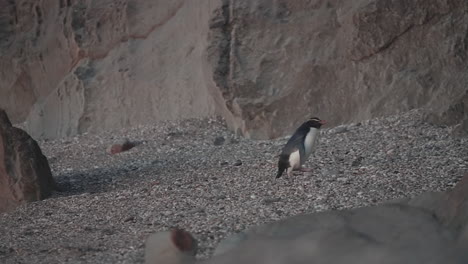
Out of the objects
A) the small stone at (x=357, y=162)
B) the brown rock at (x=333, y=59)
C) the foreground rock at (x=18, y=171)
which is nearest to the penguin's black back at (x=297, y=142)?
the small stone at (x=357, y=162)

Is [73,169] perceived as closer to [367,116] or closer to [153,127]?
[153,127]

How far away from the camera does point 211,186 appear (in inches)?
388

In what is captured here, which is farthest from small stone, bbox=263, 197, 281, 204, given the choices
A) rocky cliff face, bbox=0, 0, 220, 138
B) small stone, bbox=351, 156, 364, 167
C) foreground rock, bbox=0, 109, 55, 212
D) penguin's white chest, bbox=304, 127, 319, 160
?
rocky cliff face, bbox=0, 0, 220, 138

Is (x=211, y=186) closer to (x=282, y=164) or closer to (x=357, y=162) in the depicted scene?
(x=282, y=164)

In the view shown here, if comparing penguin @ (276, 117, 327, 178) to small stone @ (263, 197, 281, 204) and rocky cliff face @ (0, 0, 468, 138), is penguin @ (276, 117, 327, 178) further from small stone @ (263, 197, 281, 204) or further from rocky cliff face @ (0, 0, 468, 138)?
rocky cliff face @ (0, 0, 468, 138)

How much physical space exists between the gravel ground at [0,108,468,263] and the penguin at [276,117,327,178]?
13 centimetres

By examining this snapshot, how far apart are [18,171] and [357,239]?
5489 millimetres

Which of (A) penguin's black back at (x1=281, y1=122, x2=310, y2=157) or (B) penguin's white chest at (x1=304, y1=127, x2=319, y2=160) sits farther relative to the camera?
(B) penguin's white chest at (x1=304, y1=127, x2=319, y2=160)

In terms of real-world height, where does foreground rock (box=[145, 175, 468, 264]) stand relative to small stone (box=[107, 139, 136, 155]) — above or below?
above

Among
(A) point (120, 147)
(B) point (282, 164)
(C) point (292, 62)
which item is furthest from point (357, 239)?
(A) point (120, 147)

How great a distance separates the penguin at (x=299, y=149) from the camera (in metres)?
9.83

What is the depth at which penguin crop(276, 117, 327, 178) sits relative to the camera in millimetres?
9828

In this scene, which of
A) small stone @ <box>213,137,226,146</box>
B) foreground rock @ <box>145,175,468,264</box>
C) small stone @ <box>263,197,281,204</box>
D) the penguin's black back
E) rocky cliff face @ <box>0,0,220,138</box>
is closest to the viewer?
foreground rock @ <box>145,175,468,264</box>

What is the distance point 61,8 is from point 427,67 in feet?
23.6
